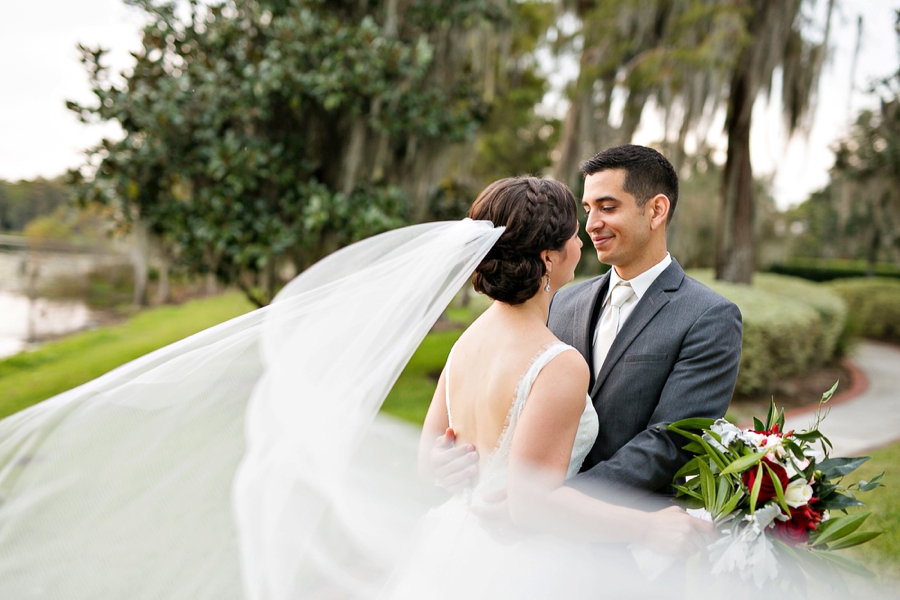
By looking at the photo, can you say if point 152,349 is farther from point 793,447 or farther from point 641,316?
point 793,447

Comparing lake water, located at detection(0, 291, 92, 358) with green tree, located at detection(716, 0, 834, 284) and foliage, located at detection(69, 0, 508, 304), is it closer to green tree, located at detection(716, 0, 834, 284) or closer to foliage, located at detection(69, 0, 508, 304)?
foliage, located at detection(69, 0, 508, 304)

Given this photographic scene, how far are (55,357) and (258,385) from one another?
951cm

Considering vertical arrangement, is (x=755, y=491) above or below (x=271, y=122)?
below

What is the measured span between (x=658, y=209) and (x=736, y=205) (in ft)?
33.7

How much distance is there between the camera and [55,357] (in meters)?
10.0

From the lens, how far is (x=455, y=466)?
2.06 metres

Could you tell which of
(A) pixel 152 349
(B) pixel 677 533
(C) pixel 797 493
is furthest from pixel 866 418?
(A) pixel 152 349

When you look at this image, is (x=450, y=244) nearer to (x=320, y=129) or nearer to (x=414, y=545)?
(x=414, y=545)

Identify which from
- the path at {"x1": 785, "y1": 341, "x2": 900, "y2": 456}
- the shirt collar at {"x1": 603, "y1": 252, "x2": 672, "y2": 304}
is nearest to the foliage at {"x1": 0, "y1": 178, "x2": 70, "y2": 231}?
the shirt collar at {"x1": 603, "y1": 252, "x2": 672, "y2": 304}

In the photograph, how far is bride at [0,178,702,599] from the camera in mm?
1890

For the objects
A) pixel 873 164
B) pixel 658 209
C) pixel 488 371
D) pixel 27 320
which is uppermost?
pixel 873 164

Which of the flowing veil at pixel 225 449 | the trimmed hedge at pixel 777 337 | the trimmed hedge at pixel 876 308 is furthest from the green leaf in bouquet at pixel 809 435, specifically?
the trimmed hedge at pixel 876 308

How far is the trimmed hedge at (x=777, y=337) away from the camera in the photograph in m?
8.24

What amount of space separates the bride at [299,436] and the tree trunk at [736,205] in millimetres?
10282
